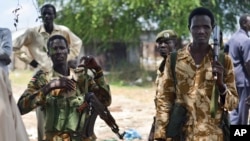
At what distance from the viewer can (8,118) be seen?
347 centimetres

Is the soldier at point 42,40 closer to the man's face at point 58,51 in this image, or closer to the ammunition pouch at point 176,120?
the man's face at point 58,51

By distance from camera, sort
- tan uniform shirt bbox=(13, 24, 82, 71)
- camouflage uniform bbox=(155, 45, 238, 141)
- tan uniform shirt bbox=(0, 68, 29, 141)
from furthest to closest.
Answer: tan uniform shirt bbox=(13, 24, 82, 71)
camouflage uniform bbox=(155, 45, 238, 141)
tan uniform shirt bbox=(0, 68, 29, 141)

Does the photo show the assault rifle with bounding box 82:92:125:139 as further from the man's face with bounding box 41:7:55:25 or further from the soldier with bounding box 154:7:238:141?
the man's face with bounding box 41:7:55:25

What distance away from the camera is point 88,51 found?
29375 mm

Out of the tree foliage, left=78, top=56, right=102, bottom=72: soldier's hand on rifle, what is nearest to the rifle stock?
left=78, top=56, right=102, bottom=72: soldier's hand on rifle

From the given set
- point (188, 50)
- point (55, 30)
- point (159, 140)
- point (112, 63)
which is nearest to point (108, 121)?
point (159, 140)

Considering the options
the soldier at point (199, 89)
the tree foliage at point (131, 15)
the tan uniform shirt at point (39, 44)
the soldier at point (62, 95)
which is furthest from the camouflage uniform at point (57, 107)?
the tree foliage at point (131, 15)

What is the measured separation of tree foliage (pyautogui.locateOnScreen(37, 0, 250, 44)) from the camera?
2189 cm

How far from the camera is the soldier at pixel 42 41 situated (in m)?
7.02

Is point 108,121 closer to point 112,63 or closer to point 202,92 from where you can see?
point 202,92

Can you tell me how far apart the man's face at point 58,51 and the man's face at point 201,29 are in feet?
3.73

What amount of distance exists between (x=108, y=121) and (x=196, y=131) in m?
0.98

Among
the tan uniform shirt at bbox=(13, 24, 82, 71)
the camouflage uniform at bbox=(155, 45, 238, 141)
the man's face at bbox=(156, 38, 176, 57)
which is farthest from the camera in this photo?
the tan uniform shirt at bbox=(13, 24, 82, 71)

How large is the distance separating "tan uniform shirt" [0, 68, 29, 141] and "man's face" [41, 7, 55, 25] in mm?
3392
